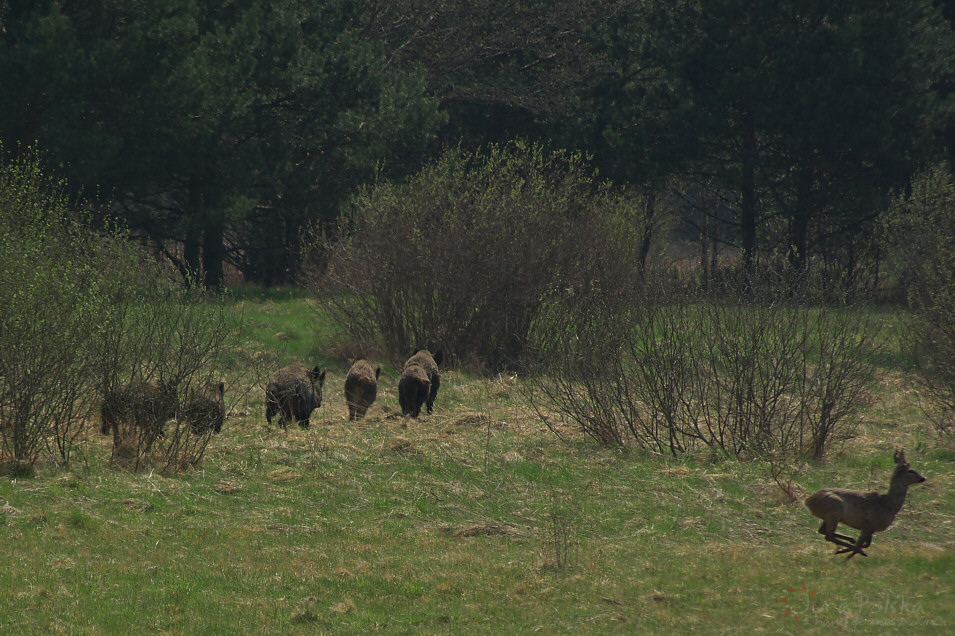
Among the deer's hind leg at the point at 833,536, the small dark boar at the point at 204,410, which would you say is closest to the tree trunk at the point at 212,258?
the small dark boar at the point at 204,410

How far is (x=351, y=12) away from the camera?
3494 centimetres

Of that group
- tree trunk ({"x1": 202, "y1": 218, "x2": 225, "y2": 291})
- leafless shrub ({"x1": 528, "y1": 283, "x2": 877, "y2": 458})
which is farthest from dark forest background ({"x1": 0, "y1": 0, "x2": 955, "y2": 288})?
leafless shrub ({"x1": 528, "y1": 283, "x2": 877, "y2": 458})

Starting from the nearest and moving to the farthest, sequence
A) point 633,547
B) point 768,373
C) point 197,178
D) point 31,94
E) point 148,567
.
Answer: point 148,567
point 633,547
point 768,373
point 31,94
point 197,178

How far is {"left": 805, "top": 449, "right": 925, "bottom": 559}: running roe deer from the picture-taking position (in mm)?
7020

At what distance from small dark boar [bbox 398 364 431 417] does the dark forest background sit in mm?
10994

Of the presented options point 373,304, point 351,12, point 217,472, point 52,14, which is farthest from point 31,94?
point 217,472

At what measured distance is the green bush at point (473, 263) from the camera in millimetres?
23078

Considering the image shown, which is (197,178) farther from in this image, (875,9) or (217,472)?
(875,9)

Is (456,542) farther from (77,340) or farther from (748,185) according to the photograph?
(748,185)

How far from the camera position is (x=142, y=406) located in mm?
12938

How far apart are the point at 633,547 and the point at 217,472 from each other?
18.9 ft

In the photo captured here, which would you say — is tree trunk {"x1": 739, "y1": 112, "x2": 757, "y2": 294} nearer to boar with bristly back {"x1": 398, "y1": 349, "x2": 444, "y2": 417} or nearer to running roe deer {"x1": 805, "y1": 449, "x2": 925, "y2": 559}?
boar with bristly back {"x1": 398, "y1": 349, "x2": 444, "y2": 417}

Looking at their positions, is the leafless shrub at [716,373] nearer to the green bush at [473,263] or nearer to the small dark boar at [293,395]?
the small dark boar at [293,395]

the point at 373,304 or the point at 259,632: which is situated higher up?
the point at 373,304
